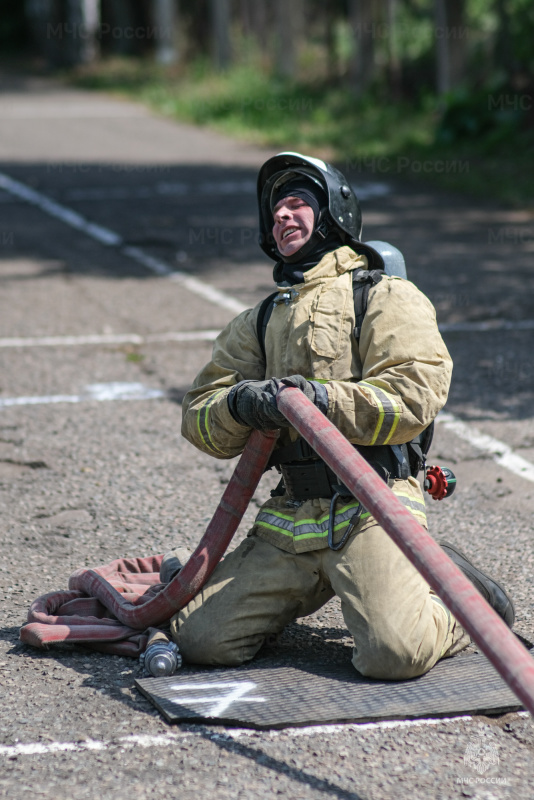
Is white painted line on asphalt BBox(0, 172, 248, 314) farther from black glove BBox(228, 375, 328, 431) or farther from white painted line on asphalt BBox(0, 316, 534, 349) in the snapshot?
black glove BBox(228, 375, 328, 431)

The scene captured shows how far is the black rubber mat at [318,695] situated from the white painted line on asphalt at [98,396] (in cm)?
333

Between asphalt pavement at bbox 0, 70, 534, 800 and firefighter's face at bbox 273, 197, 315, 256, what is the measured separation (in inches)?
55.1

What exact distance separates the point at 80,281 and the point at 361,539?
6.87m

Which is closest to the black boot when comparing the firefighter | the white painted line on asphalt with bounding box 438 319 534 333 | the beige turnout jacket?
the firefighter

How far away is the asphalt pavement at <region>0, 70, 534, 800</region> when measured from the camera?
319cm

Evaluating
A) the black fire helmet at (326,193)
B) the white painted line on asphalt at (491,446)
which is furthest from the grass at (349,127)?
the black fire helmet at (326,193)

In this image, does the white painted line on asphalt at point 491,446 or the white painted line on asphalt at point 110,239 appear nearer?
the white painted line on asphalt at point 491,446

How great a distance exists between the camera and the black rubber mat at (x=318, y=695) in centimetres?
342

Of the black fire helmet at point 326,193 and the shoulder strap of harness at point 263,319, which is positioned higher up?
the black fire helmet at point 326,193

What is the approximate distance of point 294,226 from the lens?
4.05 m

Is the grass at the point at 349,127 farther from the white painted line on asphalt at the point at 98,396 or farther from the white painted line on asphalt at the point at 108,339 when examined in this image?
the white painted line on asphalt at the point at 98,396

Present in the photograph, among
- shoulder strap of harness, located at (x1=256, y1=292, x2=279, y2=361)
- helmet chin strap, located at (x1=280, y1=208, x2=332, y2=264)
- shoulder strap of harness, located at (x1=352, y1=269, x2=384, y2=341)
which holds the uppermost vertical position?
helmet chin strap, located at (x1=280, y1=208, x2=332, y2=264)

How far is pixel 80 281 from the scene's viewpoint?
1016 cm

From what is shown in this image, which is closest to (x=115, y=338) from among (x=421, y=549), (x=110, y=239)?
(x=110, y=239)
